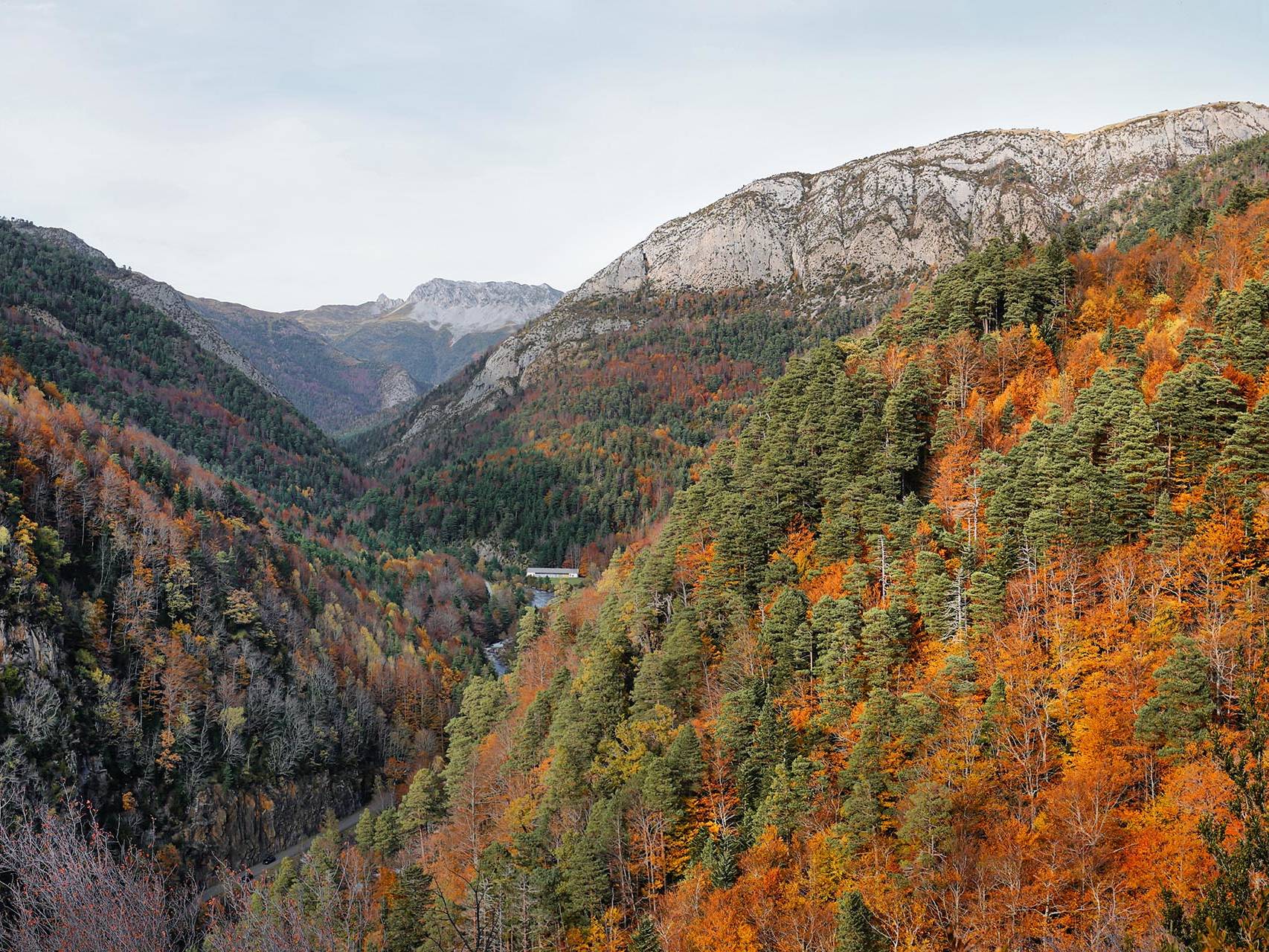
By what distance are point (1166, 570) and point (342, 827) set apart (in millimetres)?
85720

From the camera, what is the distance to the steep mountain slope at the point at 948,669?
3036 centimetres

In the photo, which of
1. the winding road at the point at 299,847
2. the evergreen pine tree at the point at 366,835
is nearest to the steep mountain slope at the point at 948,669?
the evergreen pine tree at the point at 366,835

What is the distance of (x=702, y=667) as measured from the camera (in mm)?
51344

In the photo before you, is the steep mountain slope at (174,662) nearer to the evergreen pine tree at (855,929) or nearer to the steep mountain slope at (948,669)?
the steep mountain slope at (948,669)

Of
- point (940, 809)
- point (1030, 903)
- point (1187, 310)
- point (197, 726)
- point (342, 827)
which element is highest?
point (1187, 310)

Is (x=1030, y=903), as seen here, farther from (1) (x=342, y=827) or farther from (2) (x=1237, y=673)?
(1) (x=342, y=827)

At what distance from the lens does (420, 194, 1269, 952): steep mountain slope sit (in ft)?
99.6

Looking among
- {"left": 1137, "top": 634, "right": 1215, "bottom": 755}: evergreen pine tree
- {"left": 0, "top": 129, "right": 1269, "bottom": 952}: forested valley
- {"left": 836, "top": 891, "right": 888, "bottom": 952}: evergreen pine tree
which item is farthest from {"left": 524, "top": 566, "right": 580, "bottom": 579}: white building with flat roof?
{"left": 1137, "top": 634, "right": 1215, "bottom": 755}: evergreen pine tree

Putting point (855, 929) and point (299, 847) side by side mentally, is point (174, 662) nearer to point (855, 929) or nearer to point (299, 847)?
point (299, 847)

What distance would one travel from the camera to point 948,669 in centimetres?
3812

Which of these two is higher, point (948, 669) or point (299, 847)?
point (948, 669)

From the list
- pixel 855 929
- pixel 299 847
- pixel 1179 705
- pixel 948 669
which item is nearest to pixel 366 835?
pixel 299 847

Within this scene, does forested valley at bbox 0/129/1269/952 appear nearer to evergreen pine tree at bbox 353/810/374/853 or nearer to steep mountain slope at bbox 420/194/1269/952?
steep mountain slope at bbox 420/194/1269/952

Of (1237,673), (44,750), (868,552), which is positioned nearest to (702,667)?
(868,552)
